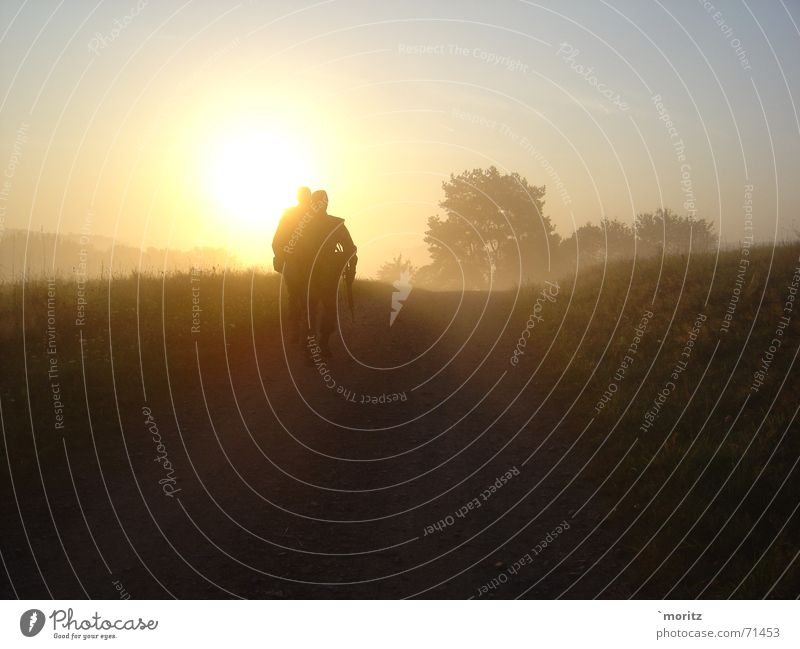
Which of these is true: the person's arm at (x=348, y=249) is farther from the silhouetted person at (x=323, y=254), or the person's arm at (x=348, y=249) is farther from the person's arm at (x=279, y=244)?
the person's arm at (x=279, y=244)

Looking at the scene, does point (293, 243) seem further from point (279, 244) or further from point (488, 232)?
point (488, 232)

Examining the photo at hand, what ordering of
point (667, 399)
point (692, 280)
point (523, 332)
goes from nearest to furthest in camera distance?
point (667, 399) < point (692, 280) < point (523, 332)

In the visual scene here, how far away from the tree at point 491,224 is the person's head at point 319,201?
4266cm

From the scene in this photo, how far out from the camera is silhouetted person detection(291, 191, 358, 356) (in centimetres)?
1288

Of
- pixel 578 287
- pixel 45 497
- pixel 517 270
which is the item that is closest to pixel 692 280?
pixel 578 287

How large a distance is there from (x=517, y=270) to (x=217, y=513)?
170 feet

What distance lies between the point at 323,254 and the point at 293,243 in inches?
24.4

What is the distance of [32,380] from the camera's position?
10180 mm

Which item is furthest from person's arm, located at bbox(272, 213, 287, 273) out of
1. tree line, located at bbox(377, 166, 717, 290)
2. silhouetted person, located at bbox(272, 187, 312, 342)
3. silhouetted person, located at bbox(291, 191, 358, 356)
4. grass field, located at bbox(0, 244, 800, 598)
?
tree line, located at bbox(377, 166, 717, 290)

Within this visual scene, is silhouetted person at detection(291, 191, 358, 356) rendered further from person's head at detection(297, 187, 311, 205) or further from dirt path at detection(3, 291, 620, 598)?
dirt path at detection(3, 291, 620, 598)

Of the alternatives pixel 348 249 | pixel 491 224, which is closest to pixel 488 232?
pixel 491 224

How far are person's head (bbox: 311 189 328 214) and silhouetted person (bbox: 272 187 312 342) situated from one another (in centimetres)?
10

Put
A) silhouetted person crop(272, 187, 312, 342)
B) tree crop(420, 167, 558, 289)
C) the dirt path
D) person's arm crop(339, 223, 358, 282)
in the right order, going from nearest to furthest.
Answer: the dirt path < silhouetted person crop(272, 187, 312, 342) < person's arm crop(339, 223, 358, 282) < tree crop(420, 167, 558, 289)
